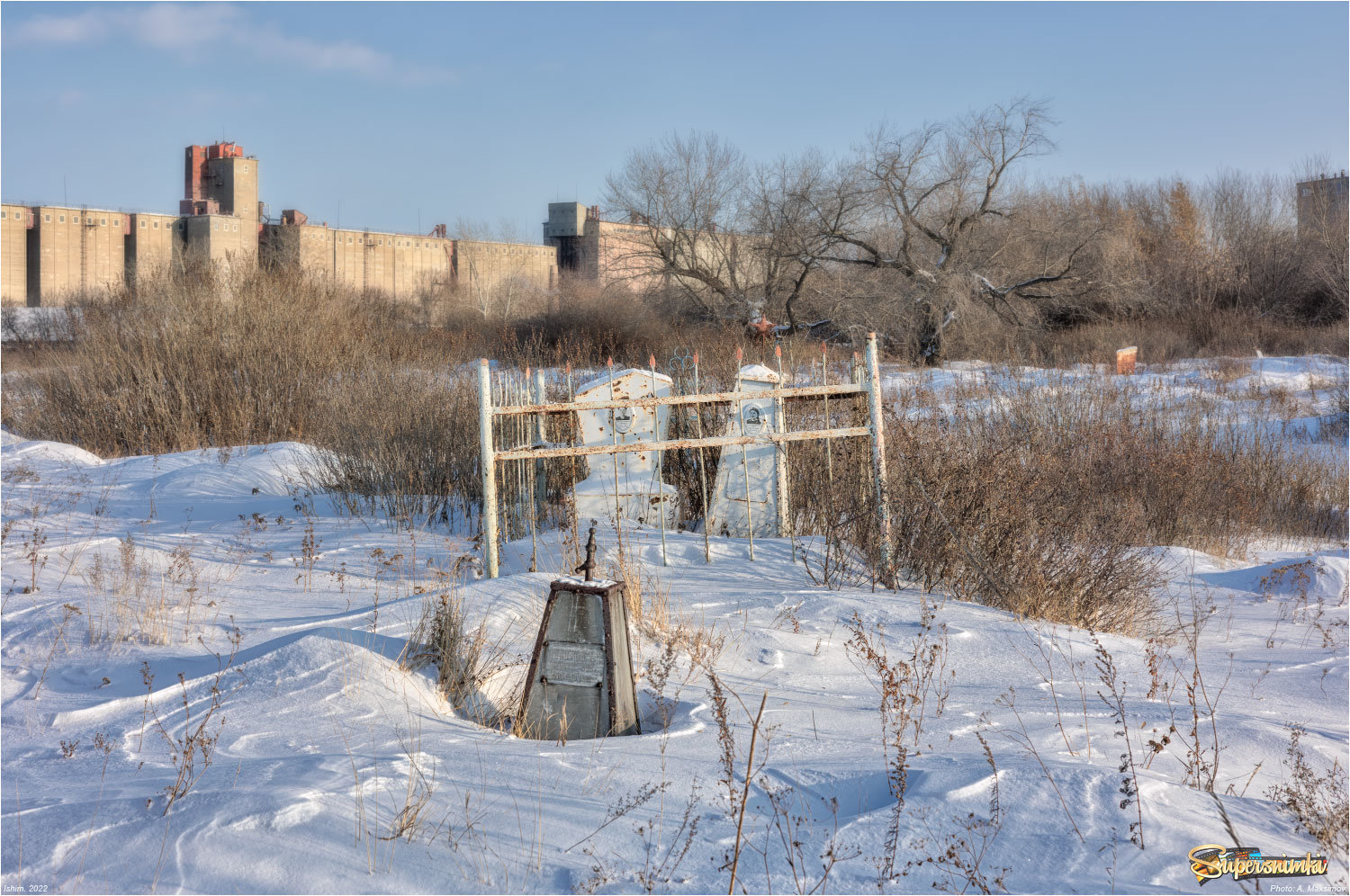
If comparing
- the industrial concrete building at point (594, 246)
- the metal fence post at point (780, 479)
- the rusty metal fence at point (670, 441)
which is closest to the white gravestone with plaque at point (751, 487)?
the metal fence post at point (780, 479)

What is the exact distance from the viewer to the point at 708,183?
29594 mm

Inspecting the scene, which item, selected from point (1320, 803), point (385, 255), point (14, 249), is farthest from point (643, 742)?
point (14, 249)

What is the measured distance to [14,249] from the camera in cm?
5359

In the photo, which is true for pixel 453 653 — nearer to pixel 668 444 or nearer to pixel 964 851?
pixel 668 444

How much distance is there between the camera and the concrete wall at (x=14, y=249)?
5300cm

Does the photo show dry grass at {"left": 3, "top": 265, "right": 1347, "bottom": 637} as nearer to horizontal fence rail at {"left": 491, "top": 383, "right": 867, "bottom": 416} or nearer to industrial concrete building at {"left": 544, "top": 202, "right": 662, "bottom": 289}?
horizontal fence rail at {"left": 491, "top": 383, "right": 867, "bottom": 416}

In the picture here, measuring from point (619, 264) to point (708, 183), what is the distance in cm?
393

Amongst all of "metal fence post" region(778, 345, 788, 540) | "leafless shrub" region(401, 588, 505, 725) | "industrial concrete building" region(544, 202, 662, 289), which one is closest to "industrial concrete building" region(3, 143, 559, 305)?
"industrial concrete building" region(544, 202, 662, 289)

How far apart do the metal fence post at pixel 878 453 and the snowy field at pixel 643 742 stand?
0.40 metres

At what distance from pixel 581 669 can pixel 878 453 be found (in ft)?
9.46

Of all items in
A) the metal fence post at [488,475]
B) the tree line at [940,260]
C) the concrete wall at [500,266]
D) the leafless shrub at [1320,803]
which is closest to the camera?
the leafless shrub at [1320,803]

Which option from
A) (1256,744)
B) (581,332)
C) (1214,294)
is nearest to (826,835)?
(1256,744)

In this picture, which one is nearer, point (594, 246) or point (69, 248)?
point (69, 248)

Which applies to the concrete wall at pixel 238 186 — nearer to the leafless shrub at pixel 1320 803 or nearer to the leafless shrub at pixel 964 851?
the leafless shrub at pixel 964 851
